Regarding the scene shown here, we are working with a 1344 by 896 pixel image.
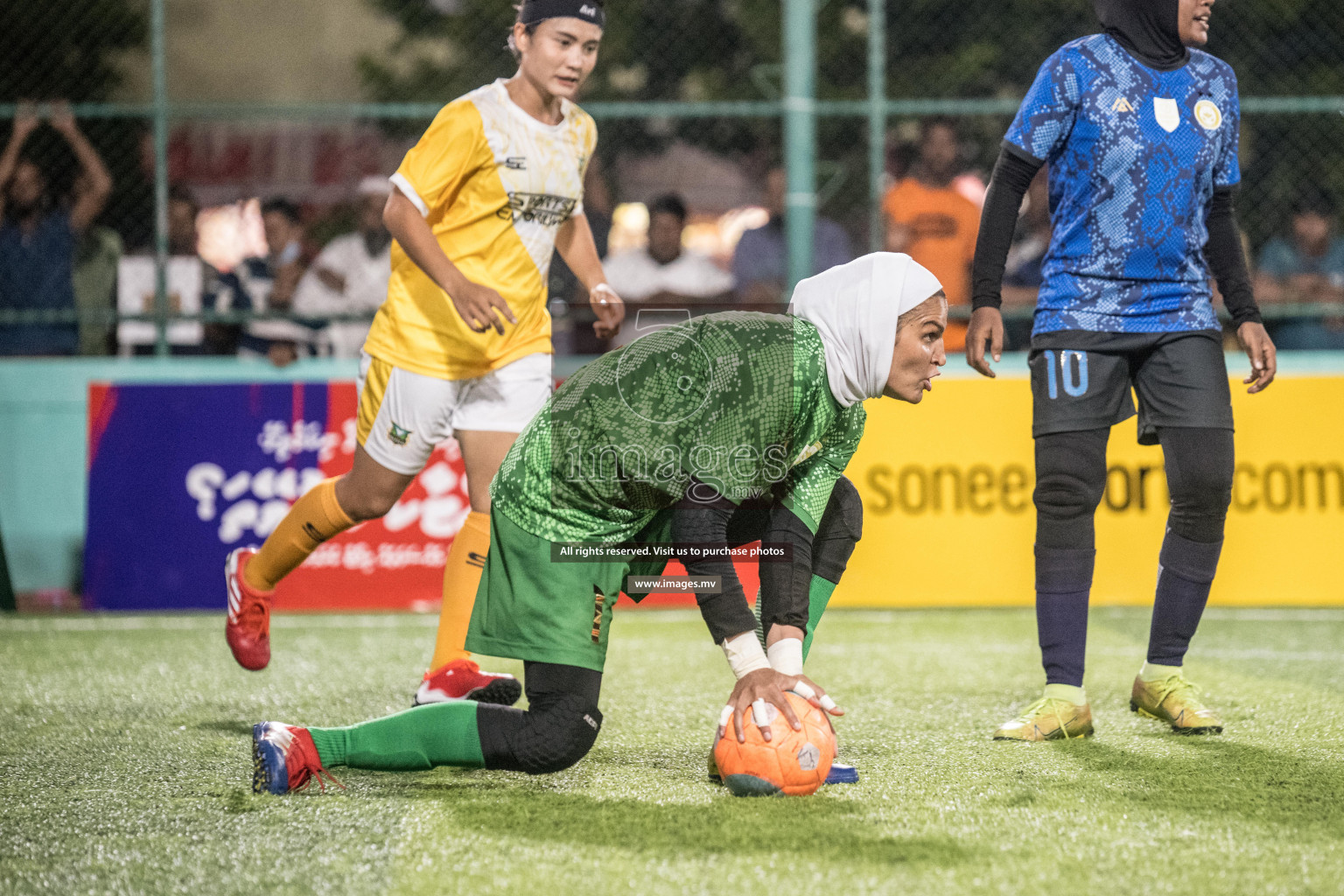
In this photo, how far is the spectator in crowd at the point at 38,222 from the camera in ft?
26.1

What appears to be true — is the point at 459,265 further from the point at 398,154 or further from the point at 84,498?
the point at 398,154

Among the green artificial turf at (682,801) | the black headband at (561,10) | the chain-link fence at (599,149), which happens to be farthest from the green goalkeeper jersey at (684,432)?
the chain-link fence at (599,149)

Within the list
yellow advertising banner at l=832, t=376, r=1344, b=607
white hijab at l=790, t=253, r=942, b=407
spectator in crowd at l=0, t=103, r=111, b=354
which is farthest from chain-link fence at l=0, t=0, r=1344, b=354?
white hijab at l=790, t=253, r=942, b=407

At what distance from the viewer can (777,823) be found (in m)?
2.93

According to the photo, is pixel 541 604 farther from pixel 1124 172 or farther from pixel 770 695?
pixel 1124 172

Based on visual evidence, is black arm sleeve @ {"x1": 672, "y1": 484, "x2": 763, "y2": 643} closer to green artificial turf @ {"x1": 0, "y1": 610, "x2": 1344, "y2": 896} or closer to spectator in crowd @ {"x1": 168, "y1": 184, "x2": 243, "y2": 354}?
green artificial turf @ {"x1": 0, "y1": 610, "x2": 1344, "y2": 896}

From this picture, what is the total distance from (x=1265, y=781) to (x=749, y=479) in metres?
1.37

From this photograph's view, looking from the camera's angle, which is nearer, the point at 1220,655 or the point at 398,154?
the point at 1220,655

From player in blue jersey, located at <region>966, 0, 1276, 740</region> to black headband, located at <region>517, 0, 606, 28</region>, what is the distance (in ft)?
4.15

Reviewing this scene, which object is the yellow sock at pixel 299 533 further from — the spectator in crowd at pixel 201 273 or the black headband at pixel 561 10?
the spectator in crowd at pixel 201 273

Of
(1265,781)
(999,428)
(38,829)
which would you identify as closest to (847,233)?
(999,428)

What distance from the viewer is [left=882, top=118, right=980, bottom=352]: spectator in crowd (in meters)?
7.96

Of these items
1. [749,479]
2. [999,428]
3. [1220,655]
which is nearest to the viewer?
[749,479]

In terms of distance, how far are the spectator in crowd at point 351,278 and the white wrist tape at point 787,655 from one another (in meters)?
5.17
